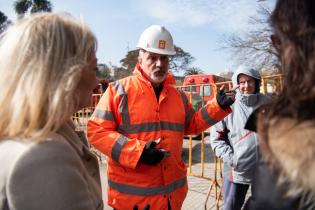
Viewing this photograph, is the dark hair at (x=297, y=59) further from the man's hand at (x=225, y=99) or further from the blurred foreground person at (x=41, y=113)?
the man's hand at (x=225, y=99)

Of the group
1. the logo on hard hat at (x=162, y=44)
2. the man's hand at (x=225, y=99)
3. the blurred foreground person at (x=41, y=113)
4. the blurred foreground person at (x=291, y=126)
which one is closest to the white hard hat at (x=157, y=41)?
the logo on hard hat at (x=162, y=44)

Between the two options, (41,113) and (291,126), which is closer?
(291,126)

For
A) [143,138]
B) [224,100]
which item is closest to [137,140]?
[143,138]

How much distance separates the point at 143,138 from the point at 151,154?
9.2 inches

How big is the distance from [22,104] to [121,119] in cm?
142

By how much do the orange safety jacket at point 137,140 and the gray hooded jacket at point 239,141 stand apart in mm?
793

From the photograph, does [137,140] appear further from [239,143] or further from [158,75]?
[239,143]

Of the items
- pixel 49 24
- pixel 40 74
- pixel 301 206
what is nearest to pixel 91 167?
pixel 40 74

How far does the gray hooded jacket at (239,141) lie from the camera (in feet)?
10.4

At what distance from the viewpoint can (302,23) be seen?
937mm

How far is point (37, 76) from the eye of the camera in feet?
3.86

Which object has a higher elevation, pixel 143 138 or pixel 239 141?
pixel 143 138

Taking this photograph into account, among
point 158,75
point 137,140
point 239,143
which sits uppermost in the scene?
point 158,75

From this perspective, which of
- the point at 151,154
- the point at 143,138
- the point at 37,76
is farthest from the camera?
the point at 143,138
